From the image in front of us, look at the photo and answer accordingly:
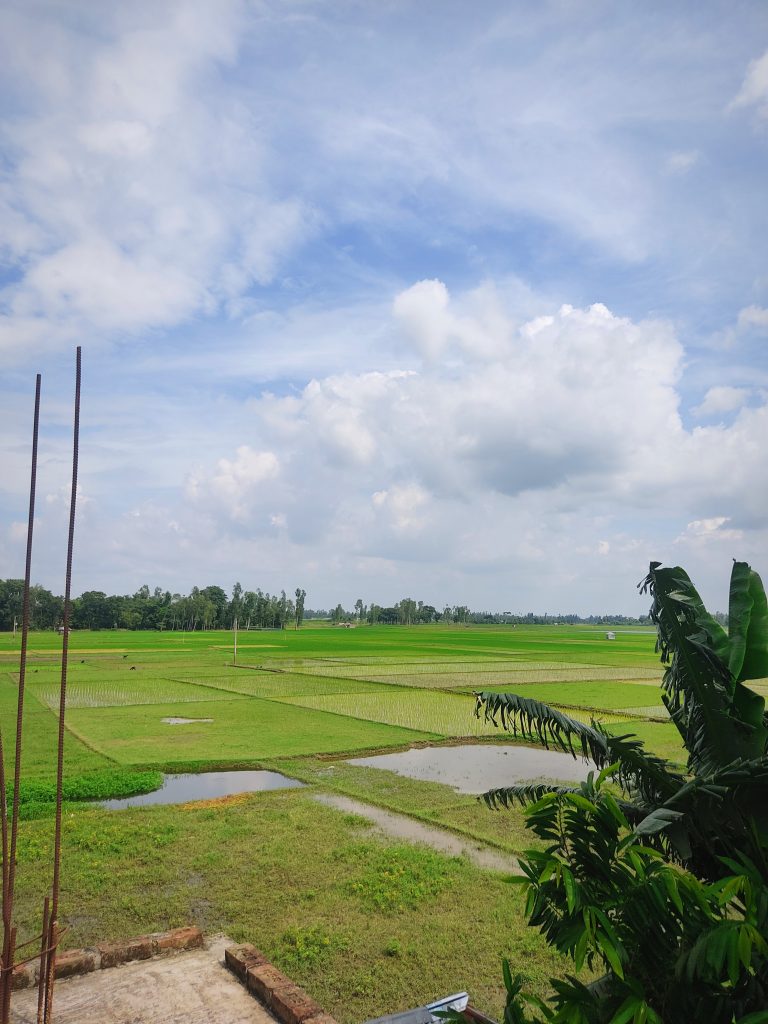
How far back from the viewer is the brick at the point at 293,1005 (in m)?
6.37

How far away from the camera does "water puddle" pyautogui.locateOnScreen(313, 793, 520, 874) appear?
11.1 metres

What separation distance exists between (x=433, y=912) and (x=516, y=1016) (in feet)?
17.3

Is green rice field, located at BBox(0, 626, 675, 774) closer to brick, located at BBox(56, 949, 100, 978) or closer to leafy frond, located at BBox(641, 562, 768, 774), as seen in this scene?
brick, located at BBox(56, 949, 100, 978)

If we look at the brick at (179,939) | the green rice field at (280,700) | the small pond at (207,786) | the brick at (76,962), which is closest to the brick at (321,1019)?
the brick at (179,939)

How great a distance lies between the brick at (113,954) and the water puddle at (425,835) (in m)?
5.27

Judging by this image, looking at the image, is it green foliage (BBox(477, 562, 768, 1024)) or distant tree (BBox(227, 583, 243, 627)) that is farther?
distant tree (BBox(227, 583, 243, 627))

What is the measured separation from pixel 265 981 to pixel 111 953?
6.05 ft

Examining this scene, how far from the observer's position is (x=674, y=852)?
18.3 feet

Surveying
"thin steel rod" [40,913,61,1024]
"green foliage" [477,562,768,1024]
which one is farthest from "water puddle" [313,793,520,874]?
"thin steel rod" [40,913,61,1024]

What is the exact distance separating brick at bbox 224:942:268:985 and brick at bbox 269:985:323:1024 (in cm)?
57

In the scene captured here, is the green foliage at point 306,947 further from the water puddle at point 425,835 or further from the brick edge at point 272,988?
the water puddle at point 425,835

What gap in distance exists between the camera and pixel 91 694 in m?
30.8

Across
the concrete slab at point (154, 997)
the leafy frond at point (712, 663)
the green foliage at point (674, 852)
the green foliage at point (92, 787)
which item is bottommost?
the green foliage at point (92, 787)

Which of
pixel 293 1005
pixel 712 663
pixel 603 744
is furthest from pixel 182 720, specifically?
pixel 712 663
